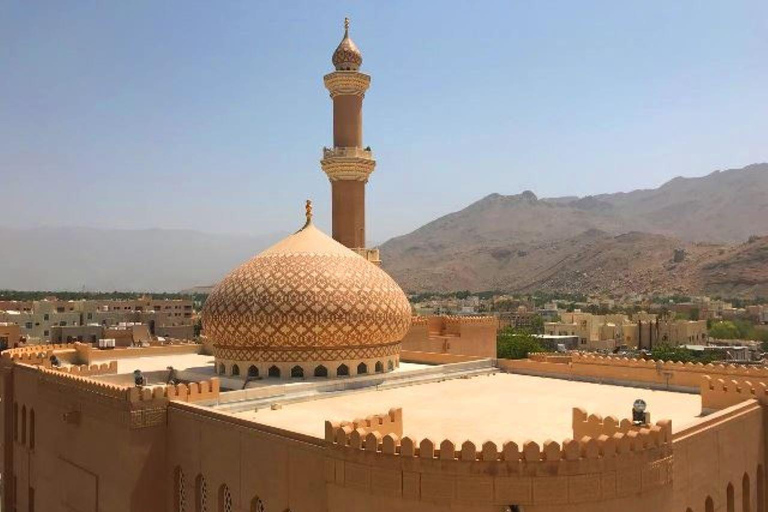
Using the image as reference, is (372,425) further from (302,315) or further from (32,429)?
(32,429)

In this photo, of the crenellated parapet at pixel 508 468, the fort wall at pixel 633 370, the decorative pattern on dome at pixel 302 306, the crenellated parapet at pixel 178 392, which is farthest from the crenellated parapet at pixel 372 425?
the fort wall at pixel 633 370

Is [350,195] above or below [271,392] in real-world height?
above

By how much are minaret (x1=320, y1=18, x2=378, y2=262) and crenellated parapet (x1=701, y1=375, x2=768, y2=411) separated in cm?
1152

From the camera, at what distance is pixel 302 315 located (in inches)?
560

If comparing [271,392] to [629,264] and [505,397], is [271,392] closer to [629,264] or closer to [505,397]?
[505,397]

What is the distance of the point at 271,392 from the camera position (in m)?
13.1

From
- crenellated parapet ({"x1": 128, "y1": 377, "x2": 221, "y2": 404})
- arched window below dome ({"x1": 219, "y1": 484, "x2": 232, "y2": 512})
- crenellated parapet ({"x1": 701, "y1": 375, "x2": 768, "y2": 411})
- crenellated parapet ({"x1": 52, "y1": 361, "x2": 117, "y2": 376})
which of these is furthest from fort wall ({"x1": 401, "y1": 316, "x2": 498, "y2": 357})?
arched window below dome ({"x1": 219, "y1": 484, "x2": 232, "y2": 512})

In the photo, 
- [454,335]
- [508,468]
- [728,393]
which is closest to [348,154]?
[454,335]

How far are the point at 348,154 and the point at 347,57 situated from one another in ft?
10.0

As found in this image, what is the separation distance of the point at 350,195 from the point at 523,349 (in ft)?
60.1

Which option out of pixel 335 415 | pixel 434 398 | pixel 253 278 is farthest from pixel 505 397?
pixel 253 278

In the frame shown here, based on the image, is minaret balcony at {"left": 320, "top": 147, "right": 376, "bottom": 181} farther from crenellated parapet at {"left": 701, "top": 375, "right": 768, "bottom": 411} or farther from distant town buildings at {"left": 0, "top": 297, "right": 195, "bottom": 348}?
distant town buildings at {"left": 0, "top": 297, "right": 195, "bottom": 348}

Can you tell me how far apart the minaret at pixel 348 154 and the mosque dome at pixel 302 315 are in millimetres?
6811

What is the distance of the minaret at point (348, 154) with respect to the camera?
22.2 m
